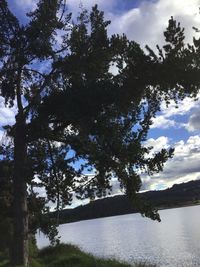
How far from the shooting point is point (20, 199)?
68.3 feet

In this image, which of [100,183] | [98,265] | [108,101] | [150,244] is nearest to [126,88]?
[108,101]

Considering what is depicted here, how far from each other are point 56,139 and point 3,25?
5929 millimetres

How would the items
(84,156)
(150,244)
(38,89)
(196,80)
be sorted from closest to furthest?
(196,80) → (84,156) → (38,89) → (150,244)

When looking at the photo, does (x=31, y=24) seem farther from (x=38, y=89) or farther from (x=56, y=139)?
(x=56, y=139)

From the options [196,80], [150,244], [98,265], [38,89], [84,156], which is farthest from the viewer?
[150,244]

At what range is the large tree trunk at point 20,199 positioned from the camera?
20234 mm

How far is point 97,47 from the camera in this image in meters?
22.7

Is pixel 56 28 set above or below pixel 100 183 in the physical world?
above

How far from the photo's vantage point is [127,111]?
21203 millimetres

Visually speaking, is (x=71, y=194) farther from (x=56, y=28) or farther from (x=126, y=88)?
(x=56, y=28)

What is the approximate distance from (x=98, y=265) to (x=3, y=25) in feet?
44.5

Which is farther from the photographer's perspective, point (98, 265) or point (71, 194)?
point (98, 265)

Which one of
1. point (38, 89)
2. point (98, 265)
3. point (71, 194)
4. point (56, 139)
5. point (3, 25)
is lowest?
point (98, 265)

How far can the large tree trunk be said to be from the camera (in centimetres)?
2023
